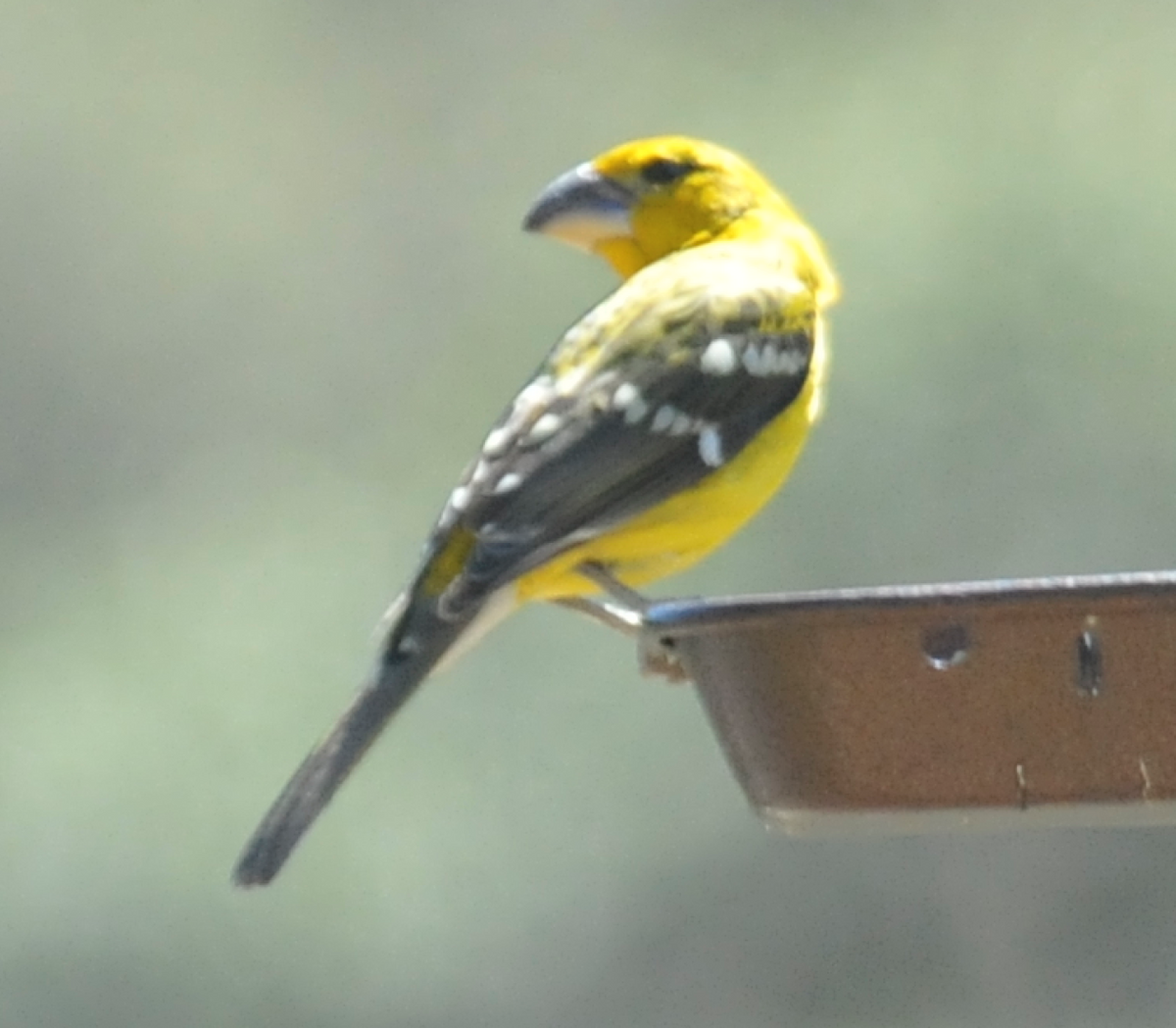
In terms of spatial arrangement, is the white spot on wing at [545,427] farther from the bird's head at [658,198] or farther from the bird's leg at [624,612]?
the bird's head at [658,198]

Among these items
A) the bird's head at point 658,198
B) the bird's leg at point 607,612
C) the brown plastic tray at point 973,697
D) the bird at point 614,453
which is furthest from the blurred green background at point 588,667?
the brown plastic tray at point 973,697

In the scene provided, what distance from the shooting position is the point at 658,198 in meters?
4.84

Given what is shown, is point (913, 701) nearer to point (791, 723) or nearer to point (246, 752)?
point (791, 723)

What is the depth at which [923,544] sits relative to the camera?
371 inches

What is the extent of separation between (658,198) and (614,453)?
982 millimetres

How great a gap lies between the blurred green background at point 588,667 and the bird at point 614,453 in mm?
4384

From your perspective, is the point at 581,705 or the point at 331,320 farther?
the point at 331,320

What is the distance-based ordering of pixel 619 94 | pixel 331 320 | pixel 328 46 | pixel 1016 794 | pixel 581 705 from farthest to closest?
pixel 328 46 → pixel 619 94 → pixel 331 320 → pixel 581 705 → pixel 1016 794

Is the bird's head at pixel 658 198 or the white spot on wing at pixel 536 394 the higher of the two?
the bird's head at pixel 658 198

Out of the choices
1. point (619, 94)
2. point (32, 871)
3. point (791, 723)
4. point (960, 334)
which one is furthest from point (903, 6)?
point (791, 723)

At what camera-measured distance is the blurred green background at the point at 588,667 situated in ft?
30.4

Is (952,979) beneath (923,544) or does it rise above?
beneath

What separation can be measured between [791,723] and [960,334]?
22.0ft

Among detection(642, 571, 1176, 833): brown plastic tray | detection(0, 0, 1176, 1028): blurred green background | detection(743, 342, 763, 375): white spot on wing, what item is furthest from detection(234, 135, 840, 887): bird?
detection(0, 0, 1176, 1028): blurred green background
